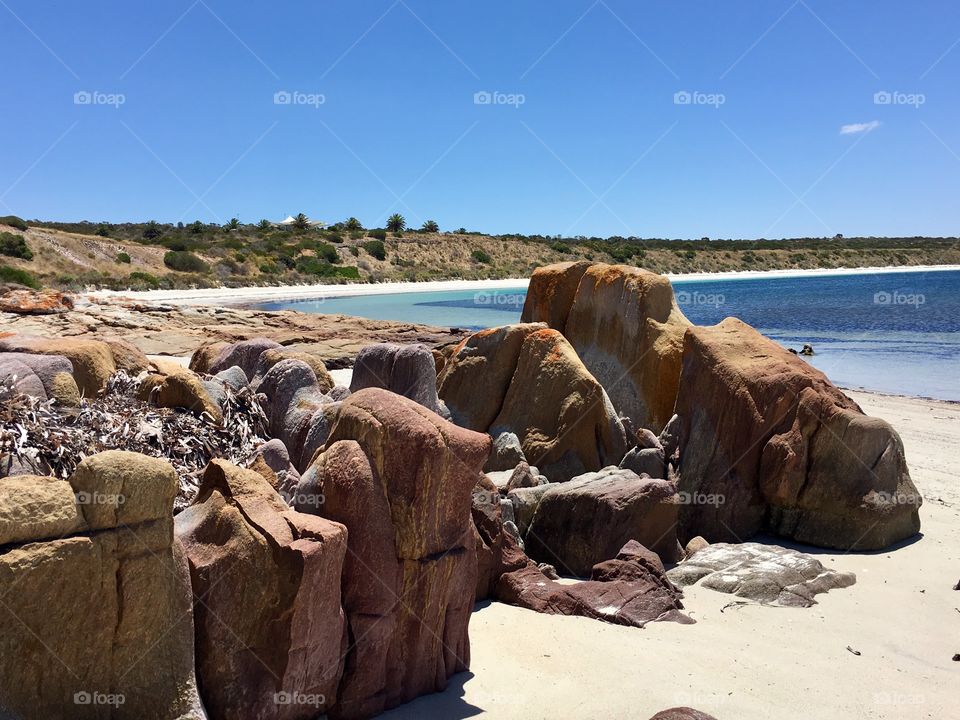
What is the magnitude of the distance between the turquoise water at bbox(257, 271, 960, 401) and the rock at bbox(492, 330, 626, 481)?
1188 cm

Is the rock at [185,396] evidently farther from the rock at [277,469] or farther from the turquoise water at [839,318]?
the turquoise water at [839,318]

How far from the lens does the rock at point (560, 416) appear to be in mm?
8430

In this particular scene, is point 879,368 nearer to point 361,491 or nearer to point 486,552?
point 486,552

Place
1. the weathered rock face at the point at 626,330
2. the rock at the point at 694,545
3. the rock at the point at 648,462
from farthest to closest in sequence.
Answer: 1. the weathered rock face at the point at 626,330
2. the rock at the point at 648,462
3. the rock at the point at 694,545

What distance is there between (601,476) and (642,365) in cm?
317

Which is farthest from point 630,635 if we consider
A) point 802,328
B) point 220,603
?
point 802,328

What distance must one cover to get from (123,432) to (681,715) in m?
3.83

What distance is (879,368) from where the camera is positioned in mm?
22156

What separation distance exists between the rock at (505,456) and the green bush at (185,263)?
39638 millimetres
